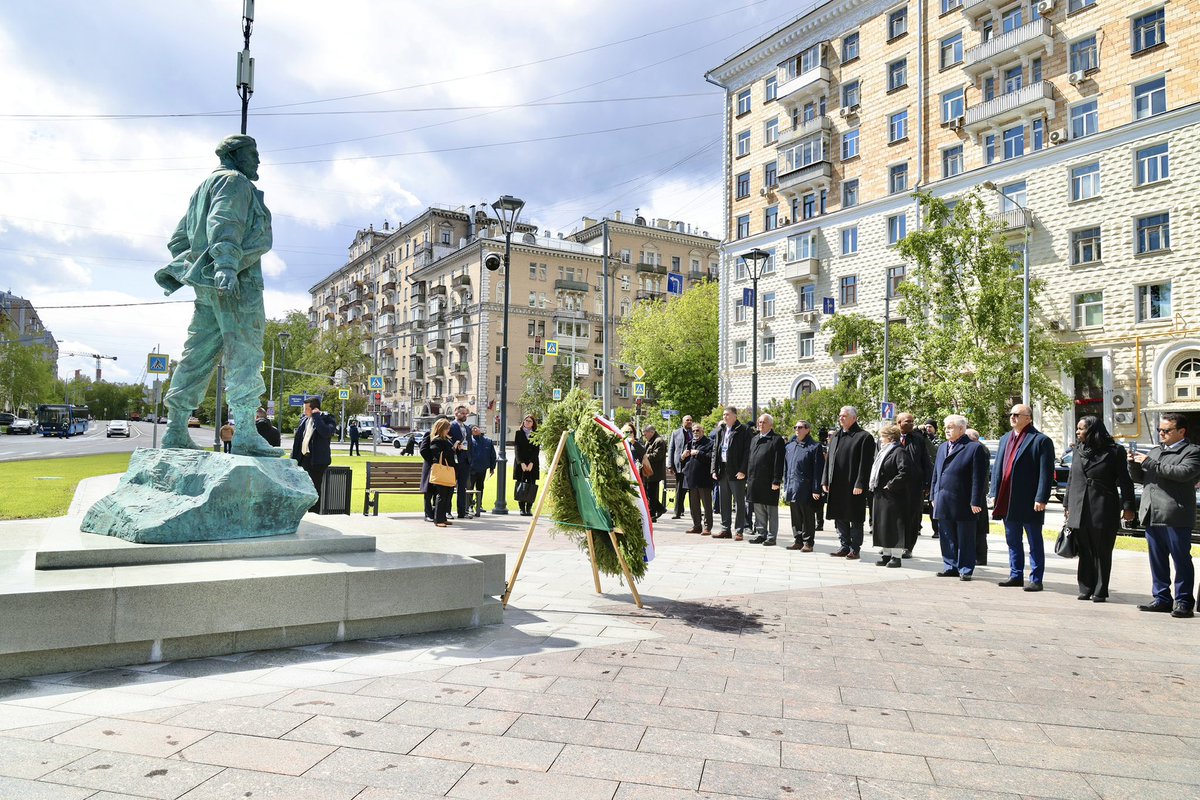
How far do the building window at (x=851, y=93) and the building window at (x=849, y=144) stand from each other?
1378 millimetres

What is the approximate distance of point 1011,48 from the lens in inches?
1281

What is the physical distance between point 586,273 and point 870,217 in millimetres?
35607

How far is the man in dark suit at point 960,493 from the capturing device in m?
9.53

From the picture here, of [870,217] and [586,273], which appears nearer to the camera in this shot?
A: [870,217]

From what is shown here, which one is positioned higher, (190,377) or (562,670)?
(190,377)

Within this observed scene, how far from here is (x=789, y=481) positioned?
12227 mm

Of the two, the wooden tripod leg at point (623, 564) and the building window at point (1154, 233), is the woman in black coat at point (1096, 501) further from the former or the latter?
the building window at point (1154, 233)

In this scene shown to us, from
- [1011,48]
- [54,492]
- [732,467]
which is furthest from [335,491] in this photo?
[1011,48]

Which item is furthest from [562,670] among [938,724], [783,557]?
[783,557]

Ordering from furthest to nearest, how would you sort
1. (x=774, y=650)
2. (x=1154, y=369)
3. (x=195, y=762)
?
→ (x=1154, y=369)
(x=774, y=650)
(x=195, y=762)

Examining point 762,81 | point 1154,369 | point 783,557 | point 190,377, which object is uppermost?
point 762,81

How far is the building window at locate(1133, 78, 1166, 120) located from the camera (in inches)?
1116

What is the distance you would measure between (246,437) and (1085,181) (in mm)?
32866

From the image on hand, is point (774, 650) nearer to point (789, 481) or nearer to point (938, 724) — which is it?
point (938, 724)
